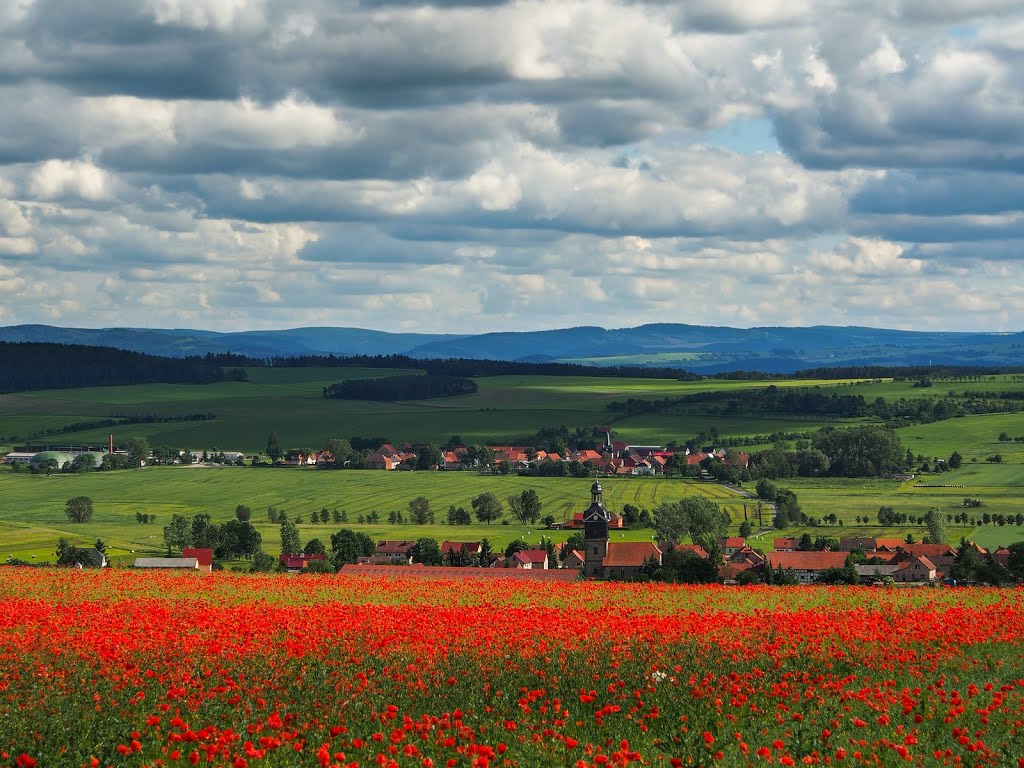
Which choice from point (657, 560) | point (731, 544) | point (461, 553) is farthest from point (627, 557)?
point (731, 544)

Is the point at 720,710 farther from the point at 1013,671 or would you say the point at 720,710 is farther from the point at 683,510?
the point at 683,510

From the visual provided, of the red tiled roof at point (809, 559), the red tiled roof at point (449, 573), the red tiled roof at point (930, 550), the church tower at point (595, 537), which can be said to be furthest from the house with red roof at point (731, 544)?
the red tiled roof at point (449, 573)

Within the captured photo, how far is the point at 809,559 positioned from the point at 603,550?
52.0 feet

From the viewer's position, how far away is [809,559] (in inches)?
3826

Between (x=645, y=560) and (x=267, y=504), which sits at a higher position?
(x=645, y=560)

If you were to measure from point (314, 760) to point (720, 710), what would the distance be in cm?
735

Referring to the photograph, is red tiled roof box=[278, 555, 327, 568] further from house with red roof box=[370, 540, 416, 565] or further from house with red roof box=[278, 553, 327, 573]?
house with red roof box=[370, 540, 416, 565]

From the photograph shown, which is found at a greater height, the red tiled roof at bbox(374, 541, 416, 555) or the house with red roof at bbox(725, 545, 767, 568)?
the house with red roof at bbox(725, 545, 767, 568)

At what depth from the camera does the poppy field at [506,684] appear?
788 inches

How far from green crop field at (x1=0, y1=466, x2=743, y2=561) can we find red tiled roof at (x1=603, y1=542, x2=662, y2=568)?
1284 inches

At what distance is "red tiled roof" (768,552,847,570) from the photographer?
95.1 m

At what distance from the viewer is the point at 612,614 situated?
3403 centimetres

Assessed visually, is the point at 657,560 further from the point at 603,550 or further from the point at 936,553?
the point at 936,553

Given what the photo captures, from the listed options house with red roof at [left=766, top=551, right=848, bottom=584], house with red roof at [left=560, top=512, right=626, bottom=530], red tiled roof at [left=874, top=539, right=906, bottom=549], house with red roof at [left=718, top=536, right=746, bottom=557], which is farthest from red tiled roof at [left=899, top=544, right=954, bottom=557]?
house with red roof at [left=560, top=512, right=626, bottom=530]
